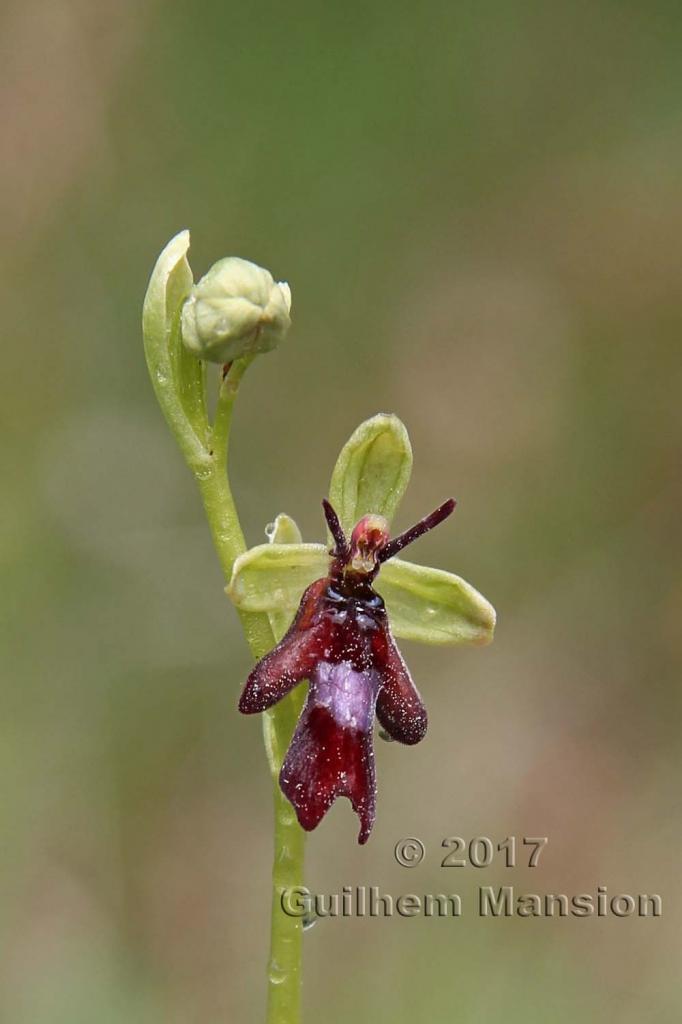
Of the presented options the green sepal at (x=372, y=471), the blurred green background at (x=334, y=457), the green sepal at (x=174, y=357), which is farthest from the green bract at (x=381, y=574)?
the blurred green background at (x=334, y=457)

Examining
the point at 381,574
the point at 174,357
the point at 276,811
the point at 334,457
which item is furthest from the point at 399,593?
the point at 334,457

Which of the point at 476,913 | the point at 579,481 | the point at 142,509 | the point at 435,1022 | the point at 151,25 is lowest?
the point at 435,1022

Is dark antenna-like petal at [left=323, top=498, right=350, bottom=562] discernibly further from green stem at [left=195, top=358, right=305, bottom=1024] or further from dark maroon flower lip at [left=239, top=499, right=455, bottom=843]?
green stem at [left=195, top=358, right=305, bottom=1024]

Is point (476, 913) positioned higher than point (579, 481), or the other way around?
point (579, 481)

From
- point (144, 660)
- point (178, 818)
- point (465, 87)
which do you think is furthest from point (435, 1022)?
point (465, 87)

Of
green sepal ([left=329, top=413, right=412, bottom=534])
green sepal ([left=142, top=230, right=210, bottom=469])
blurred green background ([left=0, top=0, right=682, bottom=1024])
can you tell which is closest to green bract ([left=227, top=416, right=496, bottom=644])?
green sepal ([left=329, top=413, right=412, bottom=534])

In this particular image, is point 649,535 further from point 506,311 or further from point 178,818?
point 178,818

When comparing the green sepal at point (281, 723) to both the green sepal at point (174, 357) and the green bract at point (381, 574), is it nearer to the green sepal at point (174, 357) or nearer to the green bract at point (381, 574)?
the green bract at point (381, 574)
